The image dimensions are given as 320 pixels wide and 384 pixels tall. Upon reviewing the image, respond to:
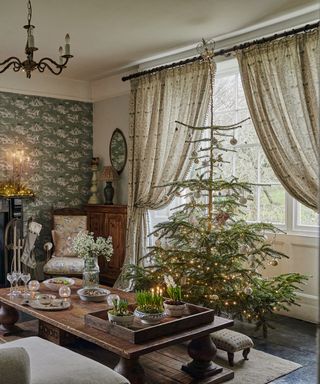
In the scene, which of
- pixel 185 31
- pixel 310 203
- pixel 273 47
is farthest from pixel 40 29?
pixel 310 203

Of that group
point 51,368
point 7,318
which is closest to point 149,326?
point 51,368

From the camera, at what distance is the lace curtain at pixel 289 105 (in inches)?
157

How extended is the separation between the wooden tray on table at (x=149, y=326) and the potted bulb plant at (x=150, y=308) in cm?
4

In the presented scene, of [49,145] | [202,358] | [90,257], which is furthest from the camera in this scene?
[49,145]

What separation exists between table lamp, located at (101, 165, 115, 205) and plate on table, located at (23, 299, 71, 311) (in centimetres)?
296

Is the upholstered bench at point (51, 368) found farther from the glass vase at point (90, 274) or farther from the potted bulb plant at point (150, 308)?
the glass vase at point (90, 274)

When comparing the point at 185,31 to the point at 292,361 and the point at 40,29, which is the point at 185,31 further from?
the point at 292,361

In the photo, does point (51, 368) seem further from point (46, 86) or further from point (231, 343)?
point (46, 86)

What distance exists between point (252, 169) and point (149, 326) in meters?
2.62

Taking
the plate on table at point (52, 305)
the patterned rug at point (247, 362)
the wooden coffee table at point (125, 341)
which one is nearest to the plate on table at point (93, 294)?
the wooden coffee table at point (125, 341)

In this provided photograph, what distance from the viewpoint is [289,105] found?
13.6 ft

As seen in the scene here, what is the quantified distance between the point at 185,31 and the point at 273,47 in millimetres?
909

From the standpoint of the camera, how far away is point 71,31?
461cm

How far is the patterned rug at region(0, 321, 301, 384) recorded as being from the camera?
3.22 m
